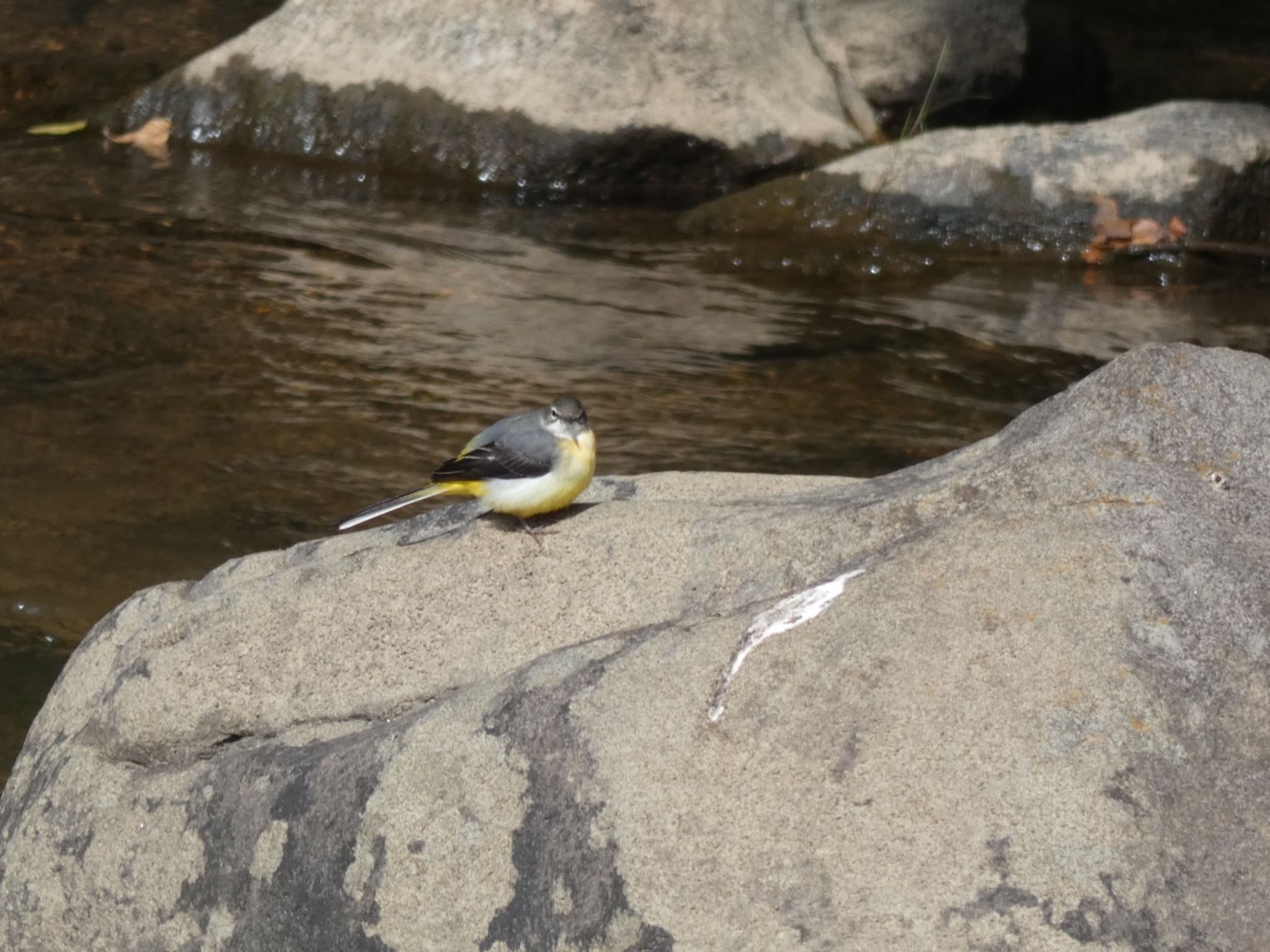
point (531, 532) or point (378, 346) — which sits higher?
point (531, 532)

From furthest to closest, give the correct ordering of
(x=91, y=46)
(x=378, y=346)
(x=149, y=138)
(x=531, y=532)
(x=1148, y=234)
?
(x=91, y=46) < (x=149, y=138) < (x=1148, y=234) < (x=378, y=346) < (x=531, y=532)

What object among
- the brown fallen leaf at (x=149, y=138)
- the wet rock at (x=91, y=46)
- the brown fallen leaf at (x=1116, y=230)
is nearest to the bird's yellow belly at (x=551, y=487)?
the brown fallen leaf at (x=1116, y=230)

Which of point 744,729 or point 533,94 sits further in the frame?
point 533,94

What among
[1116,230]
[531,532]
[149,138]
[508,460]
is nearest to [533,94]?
[149,138]

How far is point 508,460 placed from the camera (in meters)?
3.51

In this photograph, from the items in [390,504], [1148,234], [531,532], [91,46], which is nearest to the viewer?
[531,532]

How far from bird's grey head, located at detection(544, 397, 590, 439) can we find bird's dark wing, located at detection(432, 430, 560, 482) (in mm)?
40

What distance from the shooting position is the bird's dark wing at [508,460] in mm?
3445

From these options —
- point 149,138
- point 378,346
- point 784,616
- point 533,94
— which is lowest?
point 378,346

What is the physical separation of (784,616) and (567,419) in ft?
3.40

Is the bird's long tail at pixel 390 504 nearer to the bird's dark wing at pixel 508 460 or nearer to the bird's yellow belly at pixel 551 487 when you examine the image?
the bird's dark wing at pixel 508 460

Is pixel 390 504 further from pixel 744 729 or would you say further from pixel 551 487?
pixel 744 729

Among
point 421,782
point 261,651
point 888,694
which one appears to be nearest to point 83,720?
point 261,651

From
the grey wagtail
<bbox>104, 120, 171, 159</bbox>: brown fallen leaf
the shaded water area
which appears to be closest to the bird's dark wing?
the grey wagtail
